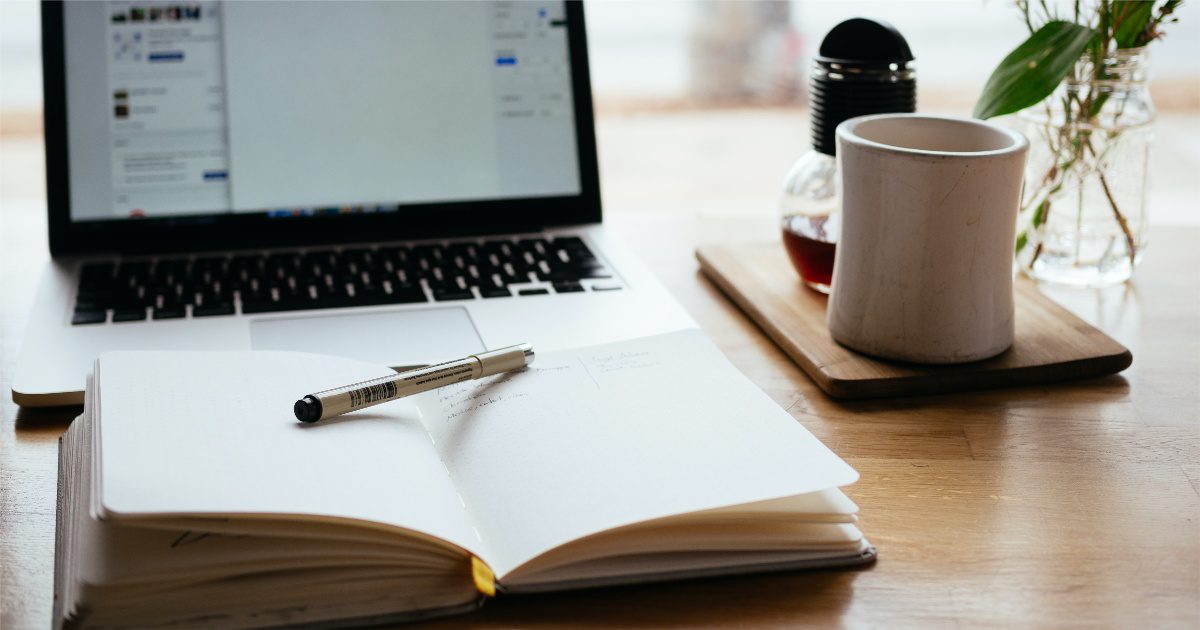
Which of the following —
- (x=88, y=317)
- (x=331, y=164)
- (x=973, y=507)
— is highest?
(x=331, y=164)

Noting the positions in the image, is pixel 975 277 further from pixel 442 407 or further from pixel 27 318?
pixel 27 318

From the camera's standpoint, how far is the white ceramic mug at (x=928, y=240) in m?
0.71

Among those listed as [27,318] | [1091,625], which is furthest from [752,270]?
[27,318]

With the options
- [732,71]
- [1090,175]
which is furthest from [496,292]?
[732,71]

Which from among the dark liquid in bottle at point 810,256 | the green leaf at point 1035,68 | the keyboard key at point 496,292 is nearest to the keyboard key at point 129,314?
the keyboard key at point 496,292

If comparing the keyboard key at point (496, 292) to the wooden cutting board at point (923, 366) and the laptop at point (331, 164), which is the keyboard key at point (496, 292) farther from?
the wooden cutting board at point (923, 366)

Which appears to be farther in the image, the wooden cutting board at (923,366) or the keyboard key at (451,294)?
the keyboard key at (451,294)

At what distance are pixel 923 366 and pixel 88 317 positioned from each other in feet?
2.00

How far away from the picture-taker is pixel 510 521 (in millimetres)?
539

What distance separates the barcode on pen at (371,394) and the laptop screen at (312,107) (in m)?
0.41

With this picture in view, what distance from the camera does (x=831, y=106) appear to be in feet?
2.84

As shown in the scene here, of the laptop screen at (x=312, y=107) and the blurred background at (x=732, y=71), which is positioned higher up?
the blurred background at (x=732, y=71)

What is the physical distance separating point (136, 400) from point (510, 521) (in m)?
0.21

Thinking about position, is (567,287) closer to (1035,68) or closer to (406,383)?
(406,383)
